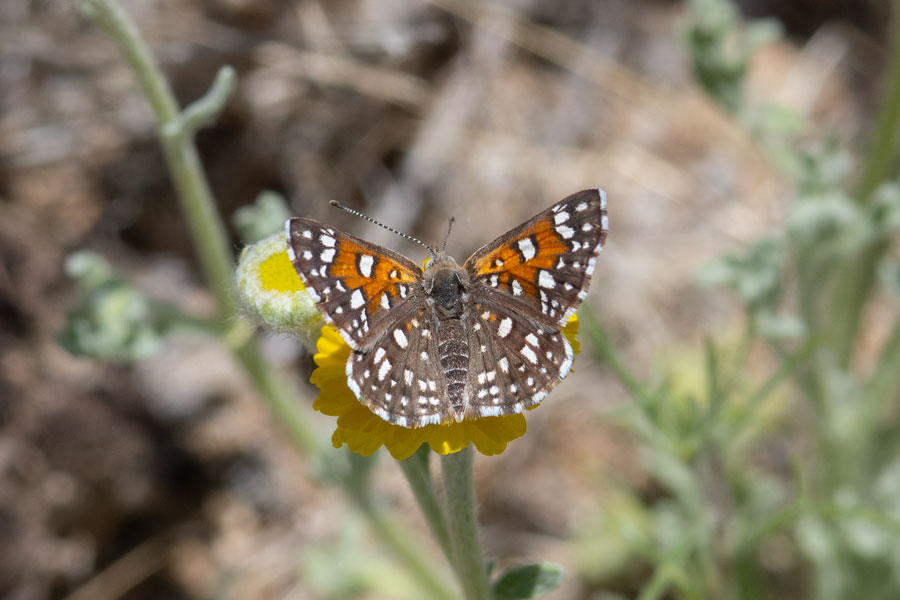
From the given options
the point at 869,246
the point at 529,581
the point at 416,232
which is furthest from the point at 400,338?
the point at 416,232

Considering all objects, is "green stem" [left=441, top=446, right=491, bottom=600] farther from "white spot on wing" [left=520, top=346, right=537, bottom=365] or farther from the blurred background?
the blurred background

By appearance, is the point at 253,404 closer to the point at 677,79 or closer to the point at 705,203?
the point at 705,203

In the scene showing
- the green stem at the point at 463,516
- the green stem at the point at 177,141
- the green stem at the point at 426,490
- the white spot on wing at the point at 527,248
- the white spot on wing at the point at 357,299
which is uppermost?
the green stem at the point at 177,141

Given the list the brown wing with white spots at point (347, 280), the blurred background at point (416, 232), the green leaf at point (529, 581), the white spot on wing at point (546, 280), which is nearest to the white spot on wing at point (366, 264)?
the brown wing with white spots at point (347, 280)

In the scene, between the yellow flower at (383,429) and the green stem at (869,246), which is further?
the green stem at (869,246)

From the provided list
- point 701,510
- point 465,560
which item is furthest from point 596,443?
point 465,560

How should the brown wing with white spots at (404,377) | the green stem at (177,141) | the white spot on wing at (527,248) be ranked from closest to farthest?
1. the brown wing with white spots at (404,377)
2. the white spot on wing at (527,248)
3. the green stem at (177,141)

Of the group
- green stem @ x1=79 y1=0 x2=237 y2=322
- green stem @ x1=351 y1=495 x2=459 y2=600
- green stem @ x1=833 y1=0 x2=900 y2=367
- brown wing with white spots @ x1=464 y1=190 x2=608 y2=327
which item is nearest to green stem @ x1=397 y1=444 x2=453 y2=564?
brown wing with white spots @ x1=464 y1=190 x2=608 y2=327

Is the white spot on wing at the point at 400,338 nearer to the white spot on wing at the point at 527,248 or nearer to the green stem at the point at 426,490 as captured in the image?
the green stem at the point at 426,490
